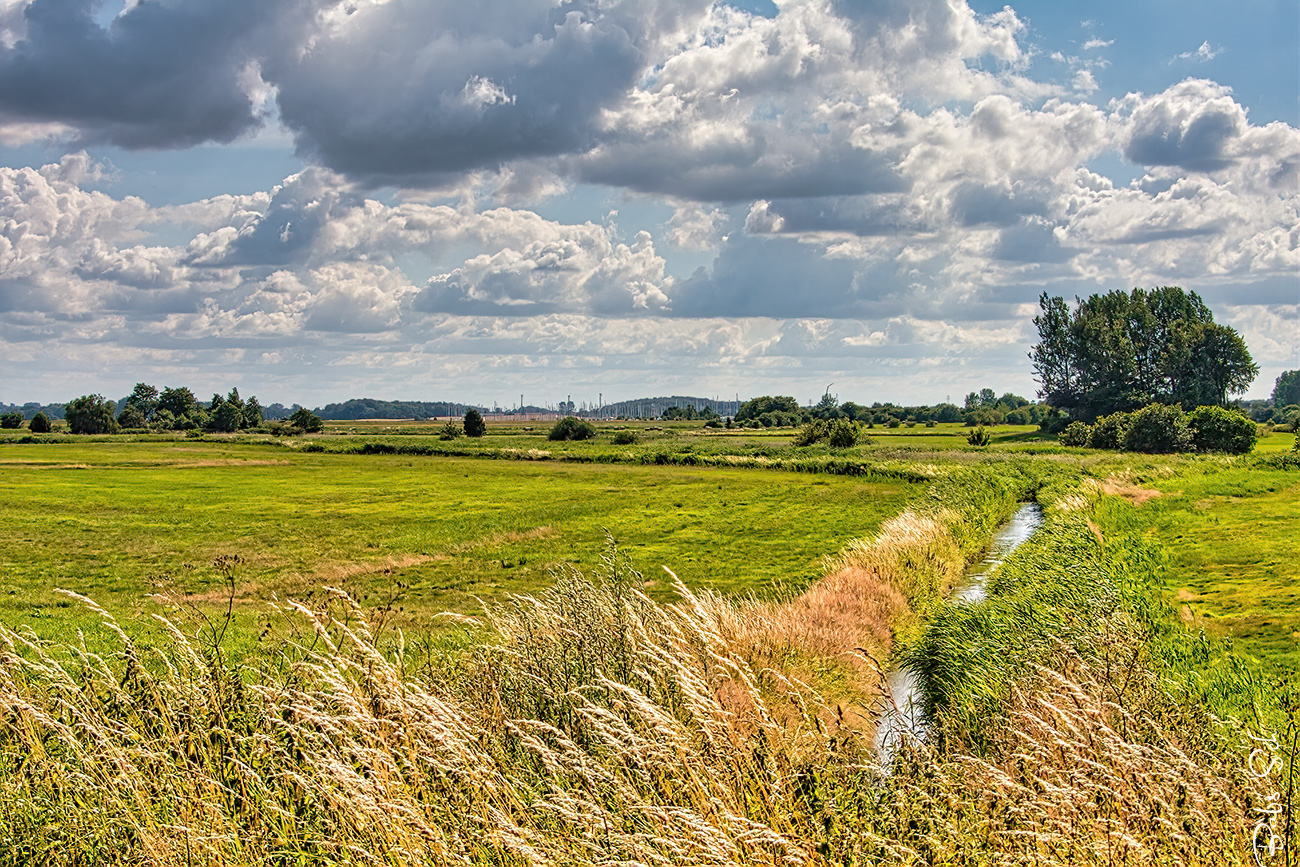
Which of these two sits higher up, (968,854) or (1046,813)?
(1046,813)

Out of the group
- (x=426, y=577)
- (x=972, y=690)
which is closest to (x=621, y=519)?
(x=426, y=577)

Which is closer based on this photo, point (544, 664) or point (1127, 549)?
point (544, 664)

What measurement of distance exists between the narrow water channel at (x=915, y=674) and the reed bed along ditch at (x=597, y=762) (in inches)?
A: 14.6

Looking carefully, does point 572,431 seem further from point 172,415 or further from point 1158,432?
point 172,415

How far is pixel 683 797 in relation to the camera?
21.9 feet

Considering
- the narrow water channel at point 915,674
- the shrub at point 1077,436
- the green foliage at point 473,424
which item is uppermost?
the green foliage at point 473,424

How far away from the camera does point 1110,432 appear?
8950cm

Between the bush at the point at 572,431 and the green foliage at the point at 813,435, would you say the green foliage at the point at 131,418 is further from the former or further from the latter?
the green foliage at the point at 813,435

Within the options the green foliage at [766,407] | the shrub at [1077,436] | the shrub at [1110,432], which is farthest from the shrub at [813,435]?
the green foliage at [766,407]

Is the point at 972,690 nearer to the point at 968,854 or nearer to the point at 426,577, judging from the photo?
the point at 968,854

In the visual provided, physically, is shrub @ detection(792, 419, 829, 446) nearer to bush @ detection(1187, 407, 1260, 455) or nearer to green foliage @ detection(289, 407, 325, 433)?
bush @ detection(1187, 407, 1260, 455)

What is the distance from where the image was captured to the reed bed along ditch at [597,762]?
5629 mm

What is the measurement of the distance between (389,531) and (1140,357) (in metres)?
105

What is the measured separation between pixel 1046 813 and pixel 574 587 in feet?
23.4
